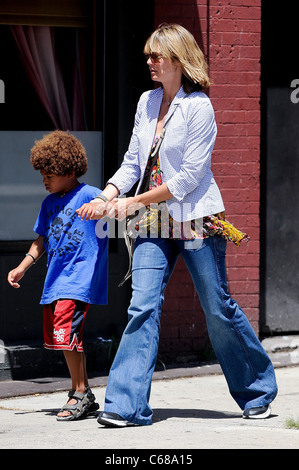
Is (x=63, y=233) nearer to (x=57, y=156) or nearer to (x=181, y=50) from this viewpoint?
(x=57, y=156)

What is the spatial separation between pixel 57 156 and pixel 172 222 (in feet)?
2.62

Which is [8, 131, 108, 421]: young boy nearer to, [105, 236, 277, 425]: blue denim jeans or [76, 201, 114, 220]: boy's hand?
[105, 236, 277, 425]: blue denim jeans

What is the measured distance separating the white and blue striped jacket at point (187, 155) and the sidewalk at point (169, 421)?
3.60 feet

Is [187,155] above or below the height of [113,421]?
above

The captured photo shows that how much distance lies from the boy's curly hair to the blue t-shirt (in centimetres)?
16

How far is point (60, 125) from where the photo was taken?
7512mm

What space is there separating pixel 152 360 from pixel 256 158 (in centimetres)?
268

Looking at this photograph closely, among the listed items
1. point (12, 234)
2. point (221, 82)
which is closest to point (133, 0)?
point (221, 82)

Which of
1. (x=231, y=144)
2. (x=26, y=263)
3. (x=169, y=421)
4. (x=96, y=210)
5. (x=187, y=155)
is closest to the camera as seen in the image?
(x=96, y=210)

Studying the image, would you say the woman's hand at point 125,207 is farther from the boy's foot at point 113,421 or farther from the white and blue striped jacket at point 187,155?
the boy's foot at point 113,421

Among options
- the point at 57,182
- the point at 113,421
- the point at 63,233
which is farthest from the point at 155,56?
the point at 113,421

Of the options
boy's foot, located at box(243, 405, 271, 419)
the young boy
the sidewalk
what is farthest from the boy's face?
boy's foot, located at box(243, 405, 271, 419)

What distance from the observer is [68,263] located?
5.54 metres

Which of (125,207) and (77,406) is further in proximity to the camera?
(77,406)
